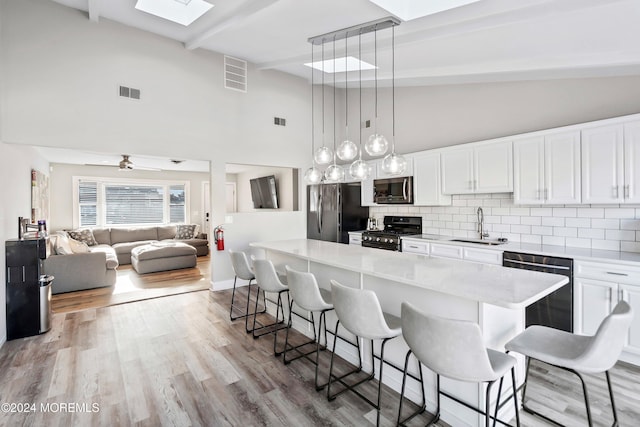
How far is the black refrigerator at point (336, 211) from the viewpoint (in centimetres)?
550

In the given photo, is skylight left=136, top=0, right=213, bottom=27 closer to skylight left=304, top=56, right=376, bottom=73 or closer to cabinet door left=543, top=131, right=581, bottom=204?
skylight left=304, top=56, right=376, bottom=73

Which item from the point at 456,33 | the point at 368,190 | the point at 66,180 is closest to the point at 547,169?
the point at 456,33

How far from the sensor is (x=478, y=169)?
4.02 m

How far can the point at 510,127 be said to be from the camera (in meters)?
4.04

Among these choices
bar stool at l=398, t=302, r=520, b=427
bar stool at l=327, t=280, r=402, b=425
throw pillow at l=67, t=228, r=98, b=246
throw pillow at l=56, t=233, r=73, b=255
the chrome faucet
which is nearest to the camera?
bar stool at l=398, t=302, r=520, b=427

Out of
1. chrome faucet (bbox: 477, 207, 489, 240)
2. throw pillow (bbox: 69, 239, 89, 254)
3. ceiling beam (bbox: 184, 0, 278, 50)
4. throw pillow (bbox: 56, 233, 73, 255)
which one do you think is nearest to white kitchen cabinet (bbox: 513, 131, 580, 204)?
chrome faucet (bbox: 477, 207, 489, 240)

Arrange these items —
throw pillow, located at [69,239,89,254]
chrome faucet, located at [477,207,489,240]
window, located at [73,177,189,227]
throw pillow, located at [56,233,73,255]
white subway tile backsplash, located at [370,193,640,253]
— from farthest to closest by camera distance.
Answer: window, located at [73,177,189,227] < throw pillow, located at [69,239,89,254] < throw pillow, located at [56,233,73,255] < chrome faucet, located at [477,207,489,240] < white subway tile backsplash, located at [370,193,640,253]

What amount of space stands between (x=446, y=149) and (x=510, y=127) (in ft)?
2.58

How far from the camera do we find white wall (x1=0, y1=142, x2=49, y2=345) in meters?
3.18

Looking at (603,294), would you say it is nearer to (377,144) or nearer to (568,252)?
(568,252)

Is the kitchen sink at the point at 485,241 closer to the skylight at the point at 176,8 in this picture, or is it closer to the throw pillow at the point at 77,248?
the skylight at the point at 176,8

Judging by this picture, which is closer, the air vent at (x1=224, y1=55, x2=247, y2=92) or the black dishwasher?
the black dishwasher

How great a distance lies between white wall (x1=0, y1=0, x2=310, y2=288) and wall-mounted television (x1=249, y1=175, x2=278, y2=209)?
1158mm

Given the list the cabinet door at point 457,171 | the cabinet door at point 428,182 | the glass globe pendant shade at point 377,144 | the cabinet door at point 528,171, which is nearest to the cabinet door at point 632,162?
the cabinet door at point 528,171
